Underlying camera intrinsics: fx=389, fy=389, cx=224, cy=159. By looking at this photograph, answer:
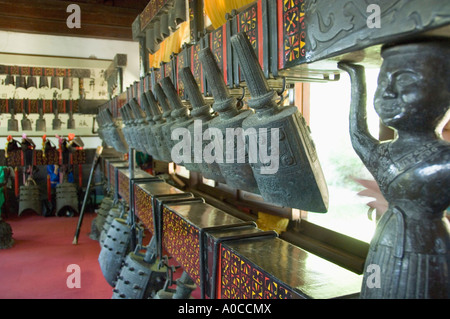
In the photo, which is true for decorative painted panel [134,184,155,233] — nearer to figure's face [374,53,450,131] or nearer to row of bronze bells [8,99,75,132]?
figure's face [374,53,450,131]

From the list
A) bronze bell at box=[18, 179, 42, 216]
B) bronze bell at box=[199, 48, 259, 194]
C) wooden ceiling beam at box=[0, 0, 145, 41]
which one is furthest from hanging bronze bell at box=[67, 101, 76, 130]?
bronze bell at box=[199, 48, 259, 194]

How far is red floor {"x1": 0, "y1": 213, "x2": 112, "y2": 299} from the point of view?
409cm

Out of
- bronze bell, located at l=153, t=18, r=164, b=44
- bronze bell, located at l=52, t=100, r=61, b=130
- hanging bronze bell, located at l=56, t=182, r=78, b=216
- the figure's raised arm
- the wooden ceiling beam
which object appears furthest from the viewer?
bronze bell, located at l=52, t=100, r=61, b=130

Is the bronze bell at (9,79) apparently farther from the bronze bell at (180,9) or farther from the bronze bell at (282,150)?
the bronze bell at (282,150)

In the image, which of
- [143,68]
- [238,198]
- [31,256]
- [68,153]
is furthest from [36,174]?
[143,68]

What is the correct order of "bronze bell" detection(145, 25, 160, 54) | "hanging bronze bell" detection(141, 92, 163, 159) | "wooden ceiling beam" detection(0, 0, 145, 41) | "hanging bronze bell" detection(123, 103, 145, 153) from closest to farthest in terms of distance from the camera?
"hanging bronze bell" detection(141, 92, 163, 159) < "hanging bronze bell" detection(123, 103, 145, 153) < "bronze bell" detection(145, 25, 160, 54) < "wooden ceiling beam" detection(0, 0, 145, 41)

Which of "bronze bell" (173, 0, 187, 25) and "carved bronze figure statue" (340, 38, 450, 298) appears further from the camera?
"bronze bell" (173, 0, 187, 25)

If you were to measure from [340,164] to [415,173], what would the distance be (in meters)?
2.54

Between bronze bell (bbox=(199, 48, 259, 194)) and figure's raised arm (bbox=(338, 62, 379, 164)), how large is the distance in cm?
33

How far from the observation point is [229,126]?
125 centimetres

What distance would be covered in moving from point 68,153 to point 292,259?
7.27m

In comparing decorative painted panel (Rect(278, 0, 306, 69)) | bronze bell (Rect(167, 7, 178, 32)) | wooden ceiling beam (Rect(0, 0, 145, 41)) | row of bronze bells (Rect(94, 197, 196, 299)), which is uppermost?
wooden ceiling beam (Rect(0, 0, 145, 41))

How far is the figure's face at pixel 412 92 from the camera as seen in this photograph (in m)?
0.77

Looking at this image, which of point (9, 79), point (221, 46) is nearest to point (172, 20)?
point (221, 46)
